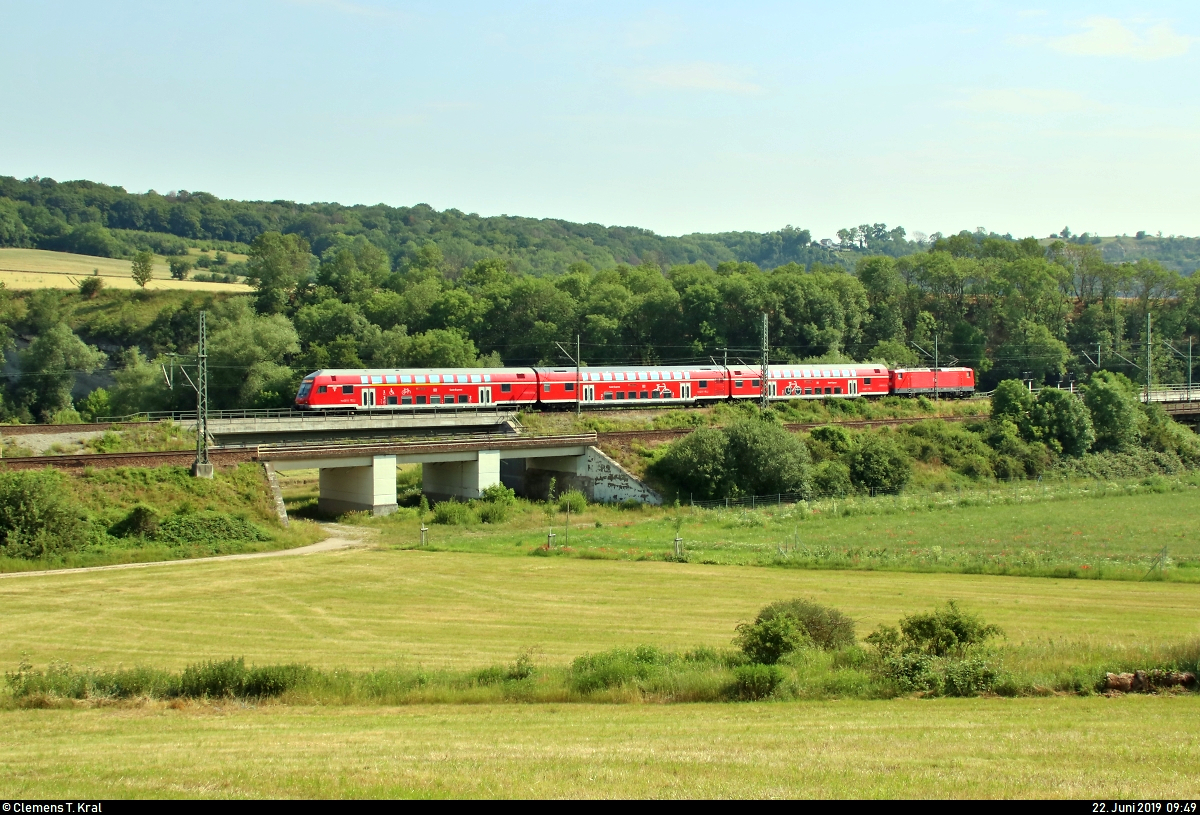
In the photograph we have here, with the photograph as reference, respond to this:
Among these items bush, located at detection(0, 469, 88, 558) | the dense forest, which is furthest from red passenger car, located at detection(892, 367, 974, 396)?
bush, located at detection(0, 469, 88, 558)

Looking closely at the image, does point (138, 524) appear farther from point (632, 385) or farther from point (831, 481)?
point (632, 385)

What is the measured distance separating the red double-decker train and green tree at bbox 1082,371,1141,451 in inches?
528

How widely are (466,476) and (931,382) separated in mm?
46796

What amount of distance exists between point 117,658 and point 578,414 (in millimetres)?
44611

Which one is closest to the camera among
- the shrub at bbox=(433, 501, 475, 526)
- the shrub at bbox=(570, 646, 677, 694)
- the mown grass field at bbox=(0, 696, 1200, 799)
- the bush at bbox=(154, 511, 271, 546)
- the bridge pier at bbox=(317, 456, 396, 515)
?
the mown grass field at bbox=(0, 696, 1200, 799)

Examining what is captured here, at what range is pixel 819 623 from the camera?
915 inches

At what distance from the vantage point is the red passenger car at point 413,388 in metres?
60.3

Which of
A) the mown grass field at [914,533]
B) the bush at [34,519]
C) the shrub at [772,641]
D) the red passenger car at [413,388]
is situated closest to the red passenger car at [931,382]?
the mown grass field at [914,533]

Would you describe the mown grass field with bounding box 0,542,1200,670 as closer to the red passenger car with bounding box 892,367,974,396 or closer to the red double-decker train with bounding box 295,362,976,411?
the red double-decker train with bounding box 295,362,976,411

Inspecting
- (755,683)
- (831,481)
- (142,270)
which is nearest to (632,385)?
Answer: (831,481)

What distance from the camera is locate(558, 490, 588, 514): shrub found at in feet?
180

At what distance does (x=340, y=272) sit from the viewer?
4491 inches
